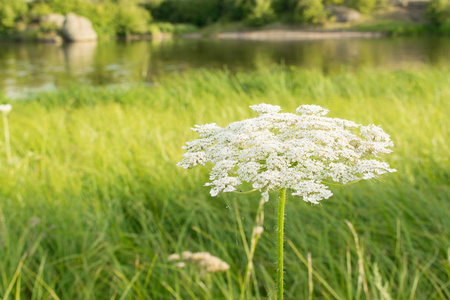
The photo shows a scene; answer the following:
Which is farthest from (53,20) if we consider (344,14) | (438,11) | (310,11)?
(438,11)

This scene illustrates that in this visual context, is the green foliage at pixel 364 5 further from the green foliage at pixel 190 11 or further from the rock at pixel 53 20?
the rock at pixel 53 20

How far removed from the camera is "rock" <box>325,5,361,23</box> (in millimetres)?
65500

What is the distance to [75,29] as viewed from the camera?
195ft

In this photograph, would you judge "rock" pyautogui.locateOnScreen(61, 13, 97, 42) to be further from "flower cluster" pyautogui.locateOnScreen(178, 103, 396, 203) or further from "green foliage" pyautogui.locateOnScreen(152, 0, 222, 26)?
"flower cluster" pyautogui.locateOnScreen(178, 103, 396, 203)

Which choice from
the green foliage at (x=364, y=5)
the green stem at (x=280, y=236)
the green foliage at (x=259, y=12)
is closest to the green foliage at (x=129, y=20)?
the green foliage at (x=259, y=12)

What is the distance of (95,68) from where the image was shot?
1166 inches

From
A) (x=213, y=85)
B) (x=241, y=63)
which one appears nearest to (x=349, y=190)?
(x=213, y=85)

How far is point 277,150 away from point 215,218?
108 inches

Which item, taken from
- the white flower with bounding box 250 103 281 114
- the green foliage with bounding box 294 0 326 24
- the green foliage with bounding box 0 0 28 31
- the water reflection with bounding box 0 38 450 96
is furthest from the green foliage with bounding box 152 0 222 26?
the white flower with bounding box 250 103 281 114

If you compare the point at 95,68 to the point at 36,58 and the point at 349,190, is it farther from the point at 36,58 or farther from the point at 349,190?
the point at 349,190

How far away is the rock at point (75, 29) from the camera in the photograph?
195 feet

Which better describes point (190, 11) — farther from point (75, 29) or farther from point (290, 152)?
point (290, 152)

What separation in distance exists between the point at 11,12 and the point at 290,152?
77.9m

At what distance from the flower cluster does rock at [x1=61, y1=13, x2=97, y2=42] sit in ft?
214
